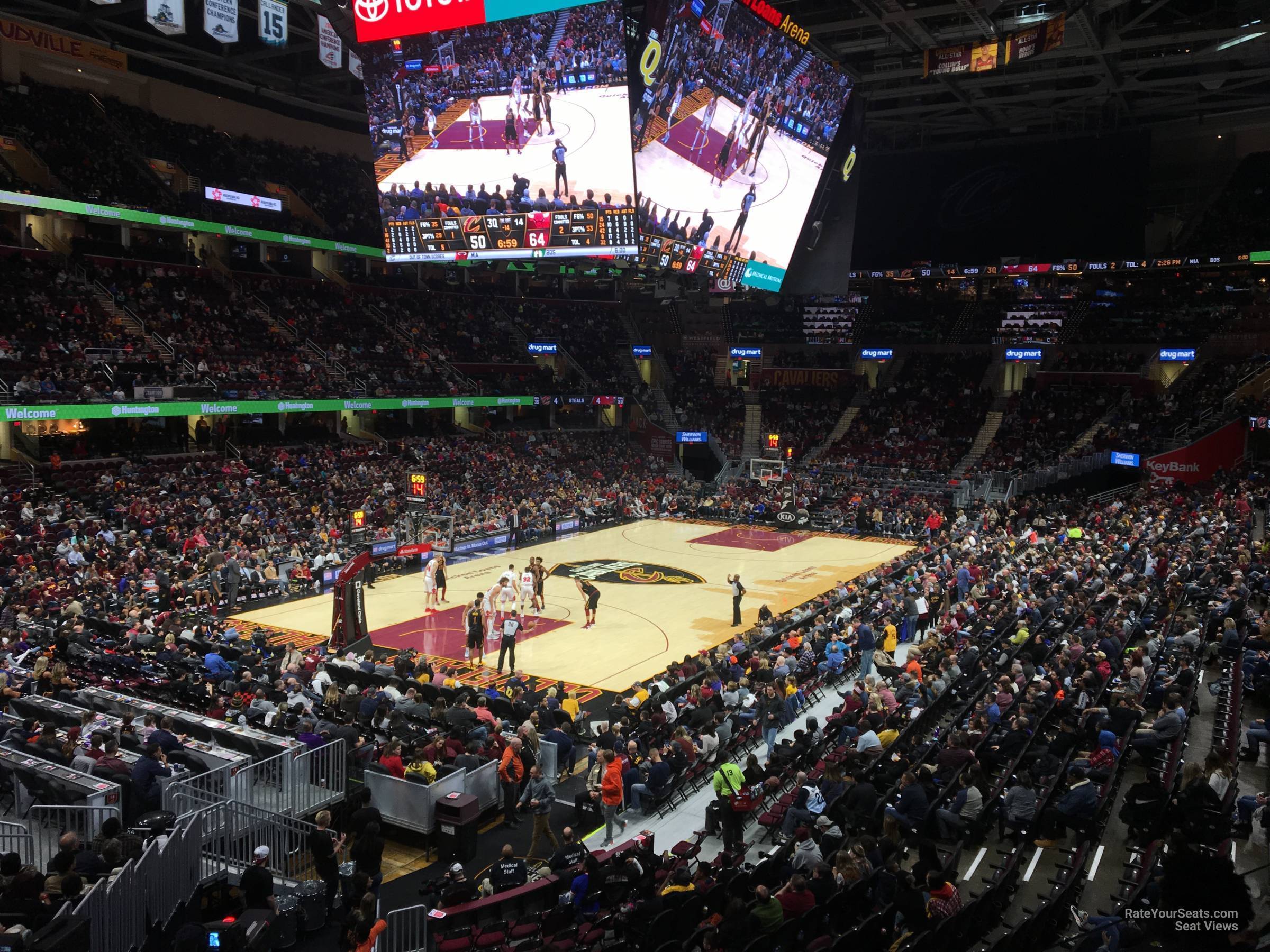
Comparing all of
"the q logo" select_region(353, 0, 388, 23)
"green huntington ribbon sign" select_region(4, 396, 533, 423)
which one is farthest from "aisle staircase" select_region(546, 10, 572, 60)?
"green huntington ribbon sign" select_region(4, 396, 533, 423)

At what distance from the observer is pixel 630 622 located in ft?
75.9

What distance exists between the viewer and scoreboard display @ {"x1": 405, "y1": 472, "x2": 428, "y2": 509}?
32562mm

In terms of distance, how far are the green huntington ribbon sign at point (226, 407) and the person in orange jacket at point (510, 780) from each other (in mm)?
21068

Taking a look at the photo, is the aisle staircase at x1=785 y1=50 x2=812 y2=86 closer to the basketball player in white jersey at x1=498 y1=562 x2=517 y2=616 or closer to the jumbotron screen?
the jumbotron screen

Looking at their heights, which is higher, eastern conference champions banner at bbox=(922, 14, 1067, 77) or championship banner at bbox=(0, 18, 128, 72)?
championship banner at bbox=(0, 18, 128, 72)

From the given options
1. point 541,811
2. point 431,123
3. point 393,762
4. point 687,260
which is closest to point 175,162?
point 431,123

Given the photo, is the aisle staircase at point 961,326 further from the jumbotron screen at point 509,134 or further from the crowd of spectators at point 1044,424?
the jumbotron screen at point 509,134

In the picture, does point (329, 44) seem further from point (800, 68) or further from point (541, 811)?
point (541, 811)

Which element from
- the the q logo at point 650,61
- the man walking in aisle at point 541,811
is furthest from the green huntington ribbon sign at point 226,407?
the man walking in aisle at point 541,811

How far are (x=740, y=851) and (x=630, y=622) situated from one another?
13.0 m

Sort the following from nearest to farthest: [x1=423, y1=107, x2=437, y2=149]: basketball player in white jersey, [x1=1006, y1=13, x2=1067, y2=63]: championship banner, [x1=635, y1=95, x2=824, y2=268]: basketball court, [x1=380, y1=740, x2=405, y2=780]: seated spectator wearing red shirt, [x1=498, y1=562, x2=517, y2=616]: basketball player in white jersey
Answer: [x1=380, y1=740, x2=405, y2=780]: seated spectator wearing red shirt
[x1=498, y1=562, x2=517, y2=616]: basketball player in white jersey
[x1=635, y1=95, x2=824, y2=268]: basketball court
[x1=1006, y1=13, x2=1067, y2=63]: championship banner
[x1=423, y1=107, x2=437, y2=149]: basketball player in white jersey

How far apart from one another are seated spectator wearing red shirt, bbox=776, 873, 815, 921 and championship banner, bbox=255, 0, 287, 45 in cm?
2367

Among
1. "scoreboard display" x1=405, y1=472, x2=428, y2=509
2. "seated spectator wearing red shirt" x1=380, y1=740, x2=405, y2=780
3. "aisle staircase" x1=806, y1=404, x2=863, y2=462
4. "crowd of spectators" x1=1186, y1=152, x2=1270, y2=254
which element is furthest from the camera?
"aisle staircase" x1=806, y1=404, x2=863, y2=462

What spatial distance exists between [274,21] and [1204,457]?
110 feet
